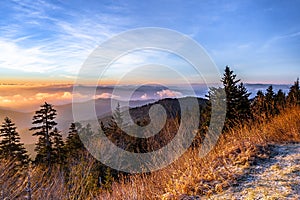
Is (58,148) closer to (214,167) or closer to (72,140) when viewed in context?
(72,140)

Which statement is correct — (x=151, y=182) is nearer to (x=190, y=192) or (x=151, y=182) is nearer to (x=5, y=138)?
(x=190, y=192)

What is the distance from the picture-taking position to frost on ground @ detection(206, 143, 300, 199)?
4.21m

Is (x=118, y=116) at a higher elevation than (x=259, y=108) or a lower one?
lower

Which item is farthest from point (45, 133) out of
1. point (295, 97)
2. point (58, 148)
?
point (295, 97)

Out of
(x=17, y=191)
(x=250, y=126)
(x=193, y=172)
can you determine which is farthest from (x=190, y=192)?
(x=17, y=191)

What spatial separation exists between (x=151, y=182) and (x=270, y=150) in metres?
2.47

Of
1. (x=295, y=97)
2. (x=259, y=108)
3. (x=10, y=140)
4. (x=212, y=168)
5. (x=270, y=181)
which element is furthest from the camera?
(x=10, y=140)

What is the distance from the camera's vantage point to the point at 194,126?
7586 mm

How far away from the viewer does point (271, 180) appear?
462cm

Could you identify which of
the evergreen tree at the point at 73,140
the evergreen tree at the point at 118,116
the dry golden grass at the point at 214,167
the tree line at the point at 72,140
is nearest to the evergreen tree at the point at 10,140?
the tree line at the point at 72,140

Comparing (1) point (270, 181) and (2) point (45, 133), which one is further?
(2) point (45, 133)

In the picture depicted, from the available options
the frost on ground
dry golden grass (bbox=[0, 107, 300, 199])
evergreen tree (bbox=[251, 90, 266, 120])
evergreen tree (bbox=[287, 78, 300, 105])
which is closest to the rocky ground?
the frost on ground

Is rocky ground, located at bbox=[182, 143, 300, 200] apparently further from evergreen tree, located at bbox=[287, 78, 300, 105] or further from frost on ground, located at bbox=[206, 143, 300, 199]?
evergreen tree, located at bbox=[287, 78, 300, 105]

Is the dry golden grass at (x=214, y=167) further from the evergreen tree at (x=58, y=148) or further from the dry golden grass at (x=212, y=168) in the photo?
the evergreen tree at (x=58, y=148)
